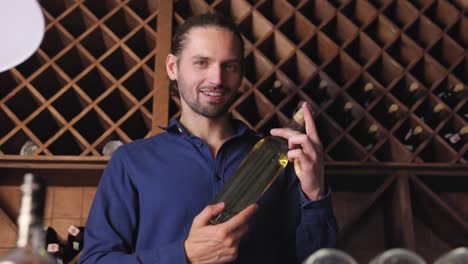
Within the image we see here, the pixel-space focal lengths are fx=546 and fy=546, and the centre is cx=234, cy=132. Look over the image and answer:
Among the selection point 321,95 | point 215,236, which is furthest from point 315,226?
point 321,95

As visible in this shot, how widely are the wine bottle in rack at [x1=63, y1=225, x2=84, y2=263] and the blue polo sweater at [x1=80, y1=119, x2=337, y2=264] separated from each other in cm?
67

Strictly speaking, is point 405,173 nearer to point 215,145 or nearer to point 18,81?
point 215,145

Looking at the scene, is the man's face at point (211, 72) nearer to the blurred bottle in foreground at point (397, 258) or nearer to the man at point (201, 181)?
the man at point (201, 181)

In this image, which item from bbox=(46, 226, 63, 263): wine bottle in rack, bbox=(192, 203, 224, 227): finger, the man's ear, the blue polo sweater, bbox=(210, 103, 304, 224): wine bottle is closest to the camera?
bbox=(192, 203, 224, 227): finger

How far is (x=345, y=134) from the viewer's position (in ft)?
5.41

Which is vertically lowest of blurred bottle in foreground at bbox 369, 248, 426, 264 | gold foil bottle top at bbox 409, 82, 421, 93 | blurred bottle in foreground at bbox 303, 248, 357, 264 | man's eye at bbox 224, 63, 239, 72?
blurred bottle in foreground at bbox 369, 248, 426, 264

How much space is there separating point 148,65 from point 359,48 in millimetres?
706

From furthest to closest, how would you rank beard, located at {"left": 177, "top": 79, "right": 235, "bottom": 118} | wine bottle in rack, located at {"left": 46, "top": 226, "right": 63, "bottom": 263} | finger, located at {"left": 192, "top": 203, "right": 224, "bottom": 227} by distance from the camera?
wine bottle in rack, located at {"left": 46, "top": 226, "right": 63, "bottom": 263} → beard, located at {"left": 177, "top": 79, "right": 235, "bottom": 118} → finger, located at {"left": 192, "top": 203, "right": 224, "bottom": 227}

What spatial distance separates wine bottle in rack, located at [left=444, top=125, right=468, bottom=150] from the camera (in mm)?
1675

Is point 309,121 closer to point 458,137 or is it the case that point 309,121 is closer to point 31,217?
point 31,217

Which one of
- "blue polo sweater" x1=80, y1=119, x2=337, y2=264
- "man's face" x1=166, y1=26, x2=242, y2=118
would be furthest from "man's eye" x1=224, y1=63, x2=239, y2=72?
"blue polo sweater" x1=80, y1=119, x2=337, y2=264

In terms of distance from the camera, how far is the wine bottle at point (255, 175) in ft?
2.77

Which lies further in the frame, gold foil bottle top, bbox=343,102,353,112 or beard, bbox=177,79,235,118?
gold foil bottle top, bbox=343,102,353,112

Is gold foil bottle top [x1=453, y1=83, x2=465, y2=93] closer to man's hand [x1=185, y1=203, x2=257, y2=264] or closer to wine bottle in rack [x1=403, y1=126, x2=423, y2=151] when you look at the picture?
wine bottle in rack [x1=403, y1=126, x2=423, y2=151]
